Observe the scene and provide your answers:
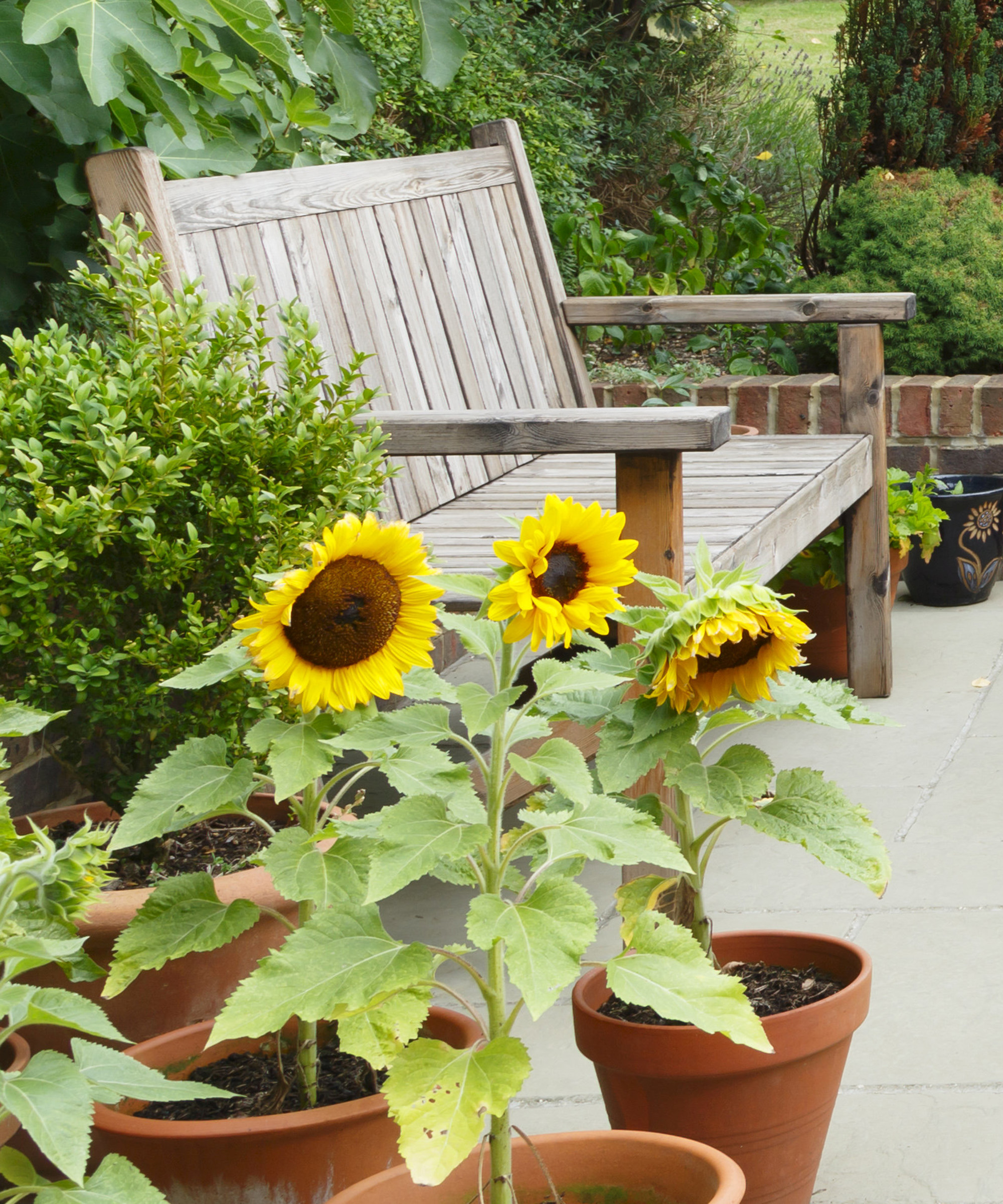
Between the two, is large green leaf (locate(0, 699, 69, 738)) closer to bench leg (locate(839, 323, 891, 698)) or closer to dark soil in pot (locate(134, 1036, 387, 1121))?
dark soil in pot (locate(134, 1036, 387, 1121))

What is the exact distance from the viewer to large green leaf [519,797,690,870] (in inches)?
48.1

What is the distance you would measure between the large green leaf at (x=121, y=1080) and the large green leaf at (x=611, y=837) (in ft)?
1.29

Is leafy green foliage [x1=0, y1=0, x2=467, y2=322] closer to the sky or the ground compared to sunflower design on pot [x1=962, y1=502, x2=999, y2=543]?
closer to the sky

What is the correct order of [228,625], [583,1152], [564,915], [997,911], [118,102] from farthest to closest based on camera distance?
[997,911] < [118,102] < [228,625] < [583,1152] < [564,915]

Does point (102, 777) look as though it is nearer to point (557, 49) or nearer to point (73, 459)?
point (73, 459)

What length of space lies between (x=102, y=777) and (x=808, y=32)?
13389 mm

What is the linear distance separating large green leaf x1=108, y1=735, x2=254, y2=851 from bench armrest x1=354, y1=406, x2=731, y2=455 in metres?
0.88

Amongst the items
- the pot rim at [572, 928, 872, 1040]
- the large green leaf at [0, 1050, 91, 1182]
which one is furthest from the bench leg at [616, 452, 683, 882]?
the large green leaf at [0, 1050, 91, 1182]

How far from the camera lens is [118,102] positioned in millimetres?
2244

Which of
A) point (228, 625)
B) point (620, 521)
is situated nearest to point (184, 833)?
point (228, 625)

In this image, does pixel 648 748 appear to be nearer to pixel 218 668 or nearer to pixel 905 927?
pixel 218 668

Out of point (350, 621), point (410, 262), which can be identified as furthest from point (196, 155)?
point (350, 621)

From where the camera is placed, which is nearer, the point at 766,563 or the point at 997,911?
the point at 997,911

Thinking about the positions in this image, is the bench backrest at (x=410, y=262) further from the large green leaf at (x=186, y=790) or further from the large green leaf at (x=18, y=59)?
the large green leaf at (x=186, y=790)
